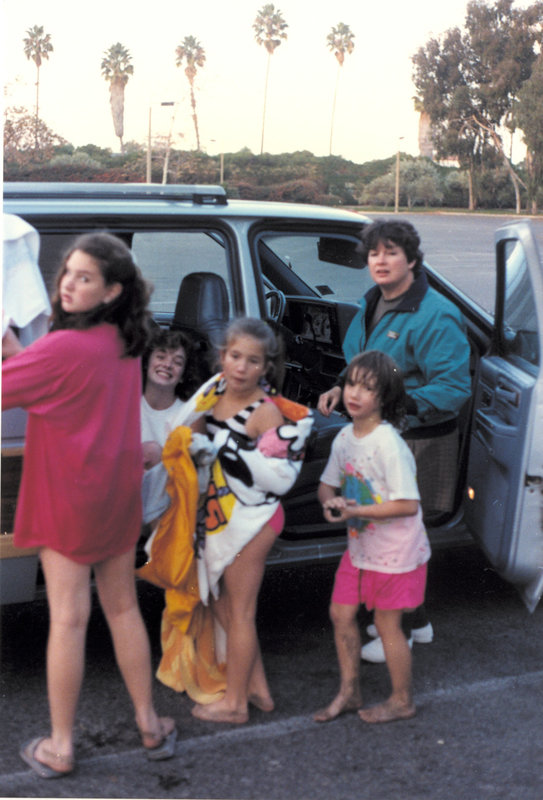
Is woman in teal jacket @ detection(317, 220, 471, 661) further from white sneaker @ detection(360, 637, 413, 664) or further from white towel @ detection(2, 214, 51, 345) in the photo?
white towel @ detection(2, 214, 51, 345)

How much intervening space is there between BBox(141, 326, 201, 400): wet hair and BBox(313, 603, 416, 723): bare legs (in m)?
0.88

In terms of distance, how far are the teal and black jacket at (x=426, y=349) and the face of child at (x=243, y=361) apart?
640 millimetres

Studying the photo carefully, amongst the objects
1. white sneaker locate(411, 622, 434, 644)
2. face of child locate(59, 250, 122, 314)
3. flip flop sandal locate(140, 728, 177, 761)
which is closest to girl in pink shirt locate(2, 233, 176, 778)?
face of child locate(59, 250, 122, 314)

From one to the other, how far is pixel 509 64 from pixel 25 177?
8.85 feet

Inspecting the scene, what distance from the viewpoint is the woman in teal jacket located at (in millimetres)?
3197

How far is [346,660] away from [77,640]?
0.89m

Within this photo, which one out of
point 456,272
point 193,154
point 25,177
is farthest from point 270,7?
point 456,272

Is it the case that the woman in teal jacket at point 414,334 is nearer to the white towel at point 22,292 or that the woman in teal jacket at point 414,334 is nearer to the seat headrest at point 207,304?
the seat headrest at point 207,304

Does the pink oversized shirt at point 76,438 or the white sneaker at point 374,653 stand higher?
the pink oversized shirt at point 76,438

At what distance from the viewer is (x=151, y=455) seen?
9.73 ft

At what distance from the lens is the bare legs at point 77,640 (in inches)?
102

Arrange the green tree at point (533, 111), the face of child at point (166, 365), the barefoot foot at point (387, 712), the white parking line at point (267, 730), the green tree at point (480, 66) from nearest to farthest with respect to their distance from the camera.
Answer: the white parking line at point (267, 730) → the barefoot foot at point (387, 712) → the face of child at point (166, 365) → the green tree at point (480, 66) → the green tree at point (533, 111)

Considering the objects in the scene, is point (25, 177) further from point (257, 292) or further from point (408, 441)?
point (408, 441)

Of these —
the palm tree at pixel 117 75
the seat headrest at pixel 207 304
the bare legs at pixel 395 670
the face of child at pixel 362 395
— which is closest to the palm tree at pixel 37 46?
the palm tree at pixel 117 75
